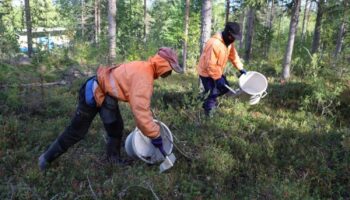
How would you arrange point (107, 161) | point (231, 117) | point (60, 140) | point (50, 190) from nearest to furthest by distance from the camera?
point (50, 190)
point (60, 140)
point (107, 161)
point (231, 117)

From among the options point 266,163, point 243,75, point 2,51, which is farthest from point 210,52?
point 2,51

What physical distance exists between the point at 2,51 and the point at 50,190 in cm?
811

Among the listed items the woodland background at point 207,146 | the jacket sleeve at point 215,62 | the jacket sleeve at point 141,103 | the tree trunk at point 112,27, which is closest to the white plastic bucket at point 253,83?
the woodland background at point 207,146

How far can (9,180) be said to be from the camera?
4684 millimetres

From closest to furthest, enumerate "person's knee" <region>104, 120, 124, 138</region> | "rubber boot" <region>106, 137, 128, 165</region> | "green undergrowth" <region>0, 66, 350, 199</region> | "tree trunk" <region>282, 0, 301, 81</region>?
"green undergrowth" <region>0, 66, 350, 199</region>, "person's knee" <region>104, 120, 124, 138</region>, "rubber boot" <region>106, 137, 128, 165</region>, "tree trunk" <region>282, 0, 301, 81</region>

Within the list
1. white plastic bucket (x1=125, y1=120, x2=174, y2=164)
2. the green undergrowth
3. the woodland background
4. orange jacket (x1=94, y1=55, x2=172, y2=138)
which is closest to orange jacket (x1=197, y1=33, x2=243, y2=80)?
the woodland background

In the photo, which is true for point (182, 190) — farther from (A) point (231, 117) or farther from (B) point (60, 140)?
(A) point (231, 117)

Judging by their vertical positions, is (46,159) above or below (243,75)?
below

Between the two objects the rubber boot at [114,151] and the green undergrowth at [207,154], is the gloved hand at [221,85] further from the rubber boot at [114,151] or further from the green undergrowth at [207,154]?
the rubber boot at [114,151]

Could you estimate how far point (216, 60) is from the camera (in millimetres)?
6684

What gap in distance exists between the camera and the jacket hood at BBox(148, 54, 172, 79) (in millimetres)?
4379

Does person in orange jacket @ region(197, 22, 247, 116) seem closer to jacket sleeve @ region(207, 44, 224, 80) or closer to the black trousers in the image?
jacket sleeve @ region(207, 44, 224, 80)

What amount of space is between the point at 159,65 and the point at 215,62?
2494 mm

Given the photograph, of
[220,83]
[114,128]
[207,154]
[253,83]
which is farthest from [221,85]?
[114,128]
